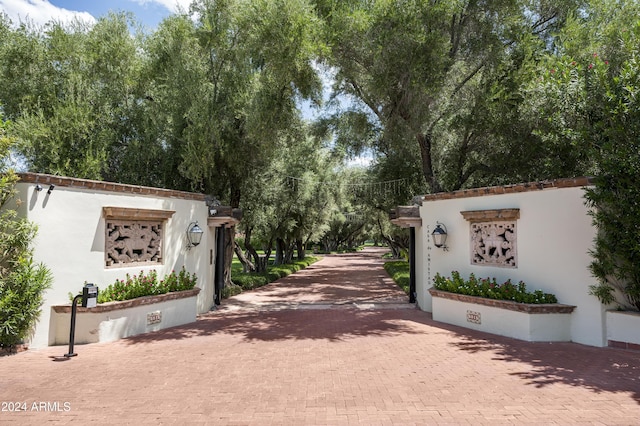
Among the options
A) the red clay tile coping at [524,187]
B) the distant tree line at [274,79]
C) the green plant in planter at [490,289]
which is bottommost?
the green plant in planter at [490,289]

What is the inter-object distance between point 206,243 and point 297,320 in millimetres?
3201

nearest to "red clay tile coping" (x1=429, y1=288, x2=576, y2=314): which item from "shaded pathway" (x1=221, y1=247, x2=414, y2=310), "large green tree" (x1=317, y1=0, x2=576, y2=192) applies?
"shaded pathway" (x1=221, y1=247, x2=414, y2=310)

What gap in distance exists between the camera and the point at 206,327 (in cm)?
816

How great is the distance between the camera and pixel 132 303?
7.09 meters

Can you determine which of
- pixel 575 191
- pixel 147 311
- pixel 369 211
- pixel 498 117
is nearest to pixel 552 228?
pixel 575 191

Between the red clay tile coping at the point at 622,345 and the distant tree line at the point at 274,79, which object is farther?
the distant tree line at the point at 274,79

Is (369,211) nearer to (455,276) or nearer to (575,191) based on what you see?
(455,276)

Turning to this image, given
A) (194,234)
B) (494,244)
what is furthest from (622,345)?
(194,234)

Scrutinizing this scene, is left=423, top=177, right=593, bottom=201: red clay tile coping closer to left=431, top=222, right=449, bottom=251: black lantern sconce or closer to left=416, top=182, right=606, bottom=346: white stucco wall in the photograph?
left=416, top=182, right=606, bottom=346: white stucco wall

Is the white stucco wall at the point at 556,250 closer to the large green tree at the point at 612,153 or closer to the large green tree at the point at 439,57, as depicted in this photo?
the large green tree at the point at 612,153

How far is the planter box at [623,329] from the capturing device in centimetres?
600

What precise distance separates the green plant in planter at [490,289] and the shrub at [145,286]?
20.3ft

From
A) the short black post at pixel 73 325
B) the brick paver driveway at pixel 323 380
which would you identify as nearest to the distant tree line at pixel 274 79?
the short black post at pixel 73 325

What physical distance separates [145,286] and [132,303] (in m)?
0.50
